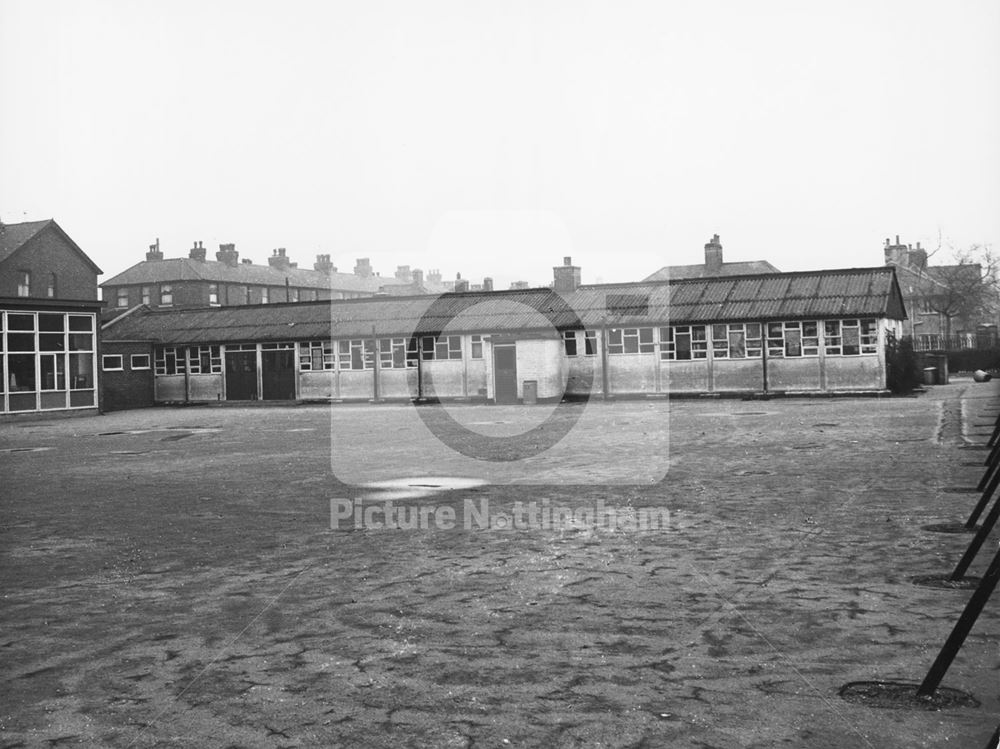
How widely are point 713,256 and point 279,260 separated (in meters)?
46.6

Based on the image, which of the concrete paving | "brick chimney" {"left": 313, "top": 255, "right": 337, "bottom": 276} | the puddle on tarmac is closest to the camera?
the concrete paving

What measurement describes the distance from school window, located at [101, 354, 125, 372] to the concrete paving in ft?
117

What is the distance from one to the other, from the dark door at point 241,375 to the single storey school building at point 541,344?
52mm

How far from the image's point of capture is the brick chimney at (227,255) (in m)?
86.6

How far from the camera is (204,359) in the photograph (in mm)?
49094

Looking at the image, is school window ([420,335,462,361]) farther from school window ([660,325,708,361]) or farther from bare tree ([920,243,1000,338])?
bare tree ([920,243,1000,338])

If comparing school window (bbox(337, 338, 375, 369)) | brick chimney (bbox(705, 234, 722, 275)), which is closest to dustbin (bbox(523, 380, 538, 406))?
school window (bbox(337, 338, 375, 369))

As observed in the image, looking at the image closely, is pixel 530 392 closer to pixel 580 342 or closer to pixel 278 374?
pixel 580 342

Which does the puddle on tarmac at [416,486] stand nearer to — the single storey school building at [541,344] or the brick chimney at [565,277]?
the single storey school building at [541,344]

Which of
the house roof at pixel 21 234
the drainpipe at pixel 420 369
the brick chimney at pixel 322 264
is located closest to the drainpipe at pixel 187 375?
the house roof at pixel 21 234

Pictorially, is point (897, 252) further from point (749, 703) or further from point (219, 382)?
point (749, 703)

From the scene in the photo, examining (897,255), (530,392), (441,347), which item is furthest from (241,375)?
(897,255)

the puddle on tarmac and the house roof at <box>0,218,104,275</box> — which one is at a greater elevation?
the house roof at <box>0,218,104,275</box>

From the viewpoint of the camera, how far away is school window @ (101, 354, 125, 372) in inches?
1903
